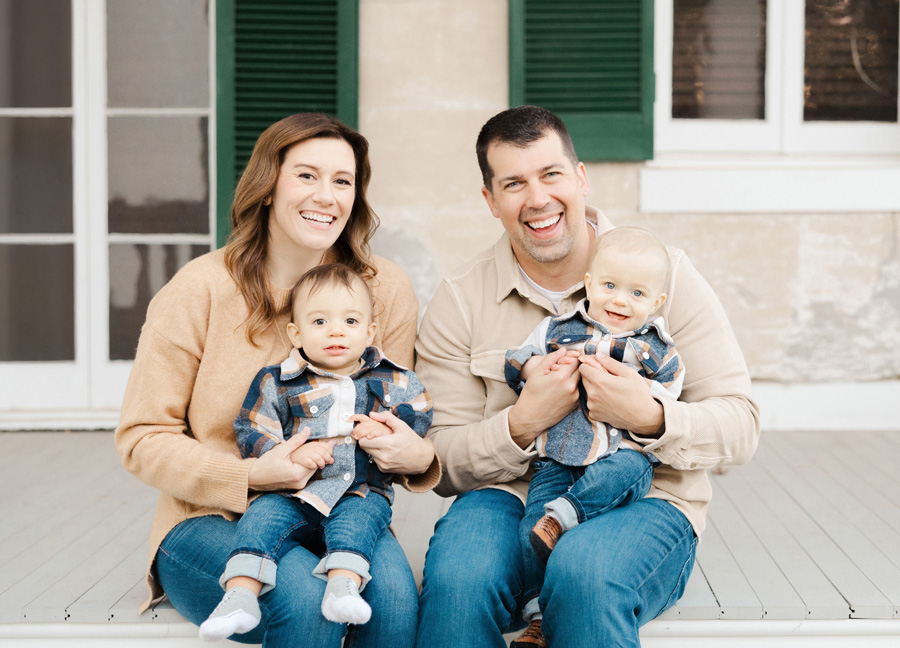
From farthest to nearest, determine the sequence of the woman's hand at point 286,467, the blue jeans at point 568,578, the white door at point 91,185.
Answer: the white door at point 91,185
the woman's hand at point 286,467
the blue jeans at point 568,578

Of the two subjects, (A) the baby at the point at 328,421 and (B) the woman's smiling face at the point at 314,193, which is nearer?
(A) the baby at the point at 328,421

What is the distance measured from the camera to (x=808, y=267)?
12.7 ft

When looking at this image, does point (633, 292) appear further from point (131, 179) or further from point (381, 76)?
point (131, 179)

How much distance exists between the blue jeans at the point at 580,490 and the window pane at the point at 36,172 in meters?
2.90

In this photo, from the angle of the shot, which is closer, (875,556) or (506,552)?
(506,552)

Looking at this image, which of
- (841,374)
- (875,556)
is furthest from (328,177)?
(841,374)

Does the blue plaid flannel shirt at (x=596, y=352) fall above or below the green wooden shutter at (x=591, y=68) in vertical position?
below

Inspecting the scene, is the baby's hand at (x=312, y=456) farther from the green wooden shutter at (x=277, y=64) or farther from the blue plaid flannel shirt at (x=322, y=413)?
the green wooden shutter at (x=277, y=64)

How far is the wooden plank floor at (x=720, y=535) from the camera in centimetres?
209

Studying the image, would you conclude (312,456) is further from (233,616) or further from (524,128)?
(524,128)

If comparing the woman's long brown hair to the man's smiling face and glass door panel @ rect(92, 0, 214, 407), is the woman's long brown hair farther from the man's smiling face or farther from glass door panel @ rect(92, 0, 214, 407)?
glass door panel @ rect(92, 0, 214, 407)

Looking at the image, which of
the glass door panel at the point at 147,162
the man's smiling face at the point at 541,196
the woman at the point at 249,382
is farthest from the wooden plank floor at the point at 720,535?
the man's smiling face at the point at 541,196

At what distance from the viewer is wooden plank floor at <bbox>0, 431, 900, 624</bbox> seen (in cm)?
209

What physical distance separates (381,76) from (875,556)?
8.61ft
